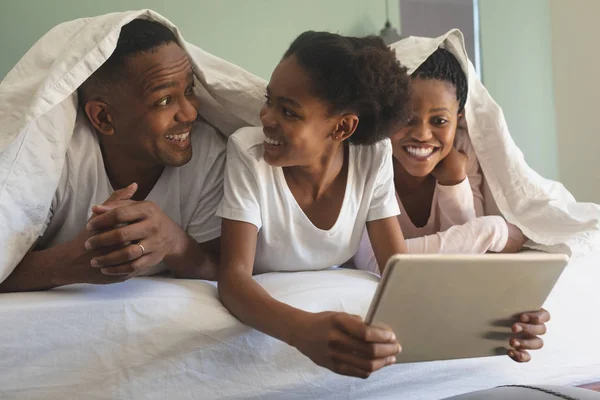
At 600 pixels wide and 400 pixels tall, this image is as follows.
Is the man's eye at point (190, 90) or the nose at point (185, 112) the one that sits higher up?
the man's eye at point (190, 90)

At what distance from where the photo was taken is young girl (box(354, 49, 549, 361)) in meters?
1.08

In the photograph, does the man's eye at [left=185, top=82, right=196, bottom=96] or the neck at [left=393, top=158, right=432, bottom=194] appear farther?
the neck at [left=393, top=158, right=432, bottom=194]

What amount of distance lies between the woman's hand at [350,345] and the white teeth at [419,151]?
1.77ft

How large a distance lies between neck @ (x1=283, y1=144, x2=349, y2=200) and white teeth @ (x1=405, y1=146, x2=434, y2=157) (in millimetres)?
195

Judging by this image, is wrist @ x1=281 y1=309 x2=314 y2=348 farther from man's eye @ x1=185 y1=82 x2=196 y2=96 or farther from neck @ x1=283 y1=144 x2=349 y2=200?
man's eye @ x1=185 y1=82 x2=196 y2=96

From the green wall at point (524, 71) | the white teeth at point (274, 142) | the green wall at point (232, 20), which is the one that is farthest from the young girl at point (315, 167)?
the green wall at point (524, 71)

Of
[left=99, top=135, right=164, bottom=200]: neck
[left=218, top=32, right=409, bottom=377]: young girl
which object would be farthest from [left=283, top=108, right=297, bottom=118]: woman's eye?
[left=99, top=135, right=164, bottom=200]: neck

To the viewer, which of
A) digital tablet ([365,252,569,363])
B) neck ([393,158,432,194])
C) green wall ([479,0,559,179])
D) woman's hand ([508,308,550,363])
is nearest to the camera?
digital tablet ([365,252,569,363])

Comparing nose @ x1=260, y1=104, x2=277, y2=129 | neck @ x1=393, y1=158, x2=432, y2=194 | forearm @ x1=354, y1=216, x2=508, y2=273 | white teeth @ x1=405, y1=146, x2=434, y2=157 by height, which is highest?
nose @ x1=260, y1=104, x2=277, y2=129

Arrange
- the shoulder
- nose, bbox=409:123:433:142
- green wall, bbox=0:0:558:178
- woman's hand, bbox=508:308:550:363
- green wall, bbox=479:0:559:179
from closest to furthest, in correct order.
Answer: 1. woman's hand, bbox=508:308:550:363
2. the shoulder
3. nose, bbox=409:123:433:142
4. green wall, bbox=0:0:558:178
5. green wall, bbox=479:0:559:179

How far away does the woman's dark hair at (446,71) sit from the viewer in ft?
3.67

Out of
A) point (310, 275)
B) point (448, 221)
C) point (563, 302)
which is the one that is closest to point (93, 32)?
point (310, 275)

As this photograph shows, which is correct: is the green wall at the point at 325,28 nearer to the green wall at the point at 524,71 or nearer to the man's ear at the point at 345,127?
the green wall at the point at 524,71

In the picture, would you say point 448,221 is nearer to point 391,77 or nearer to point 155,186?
point 391,77
